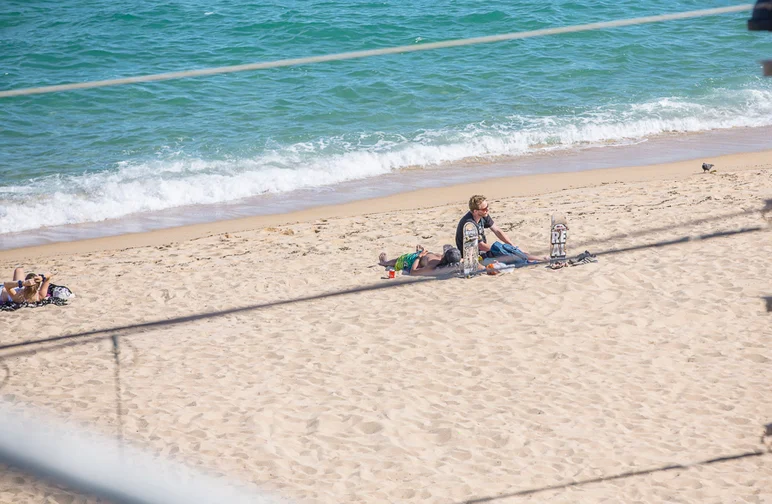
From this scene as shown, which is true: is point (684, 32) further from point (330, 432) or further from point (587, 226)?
point (330, 432)

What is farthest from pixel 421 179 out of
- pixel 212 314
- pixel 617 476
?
pixel 617 476

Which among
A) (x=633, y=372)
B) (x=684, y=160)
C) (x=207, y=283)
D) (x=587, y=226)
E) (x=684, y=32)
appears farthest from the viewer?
(x=684, y=32)

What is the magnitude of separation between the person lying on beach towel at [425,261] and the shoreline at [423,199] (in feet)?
9.43

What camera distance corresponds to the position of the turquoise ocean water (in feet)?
44.9

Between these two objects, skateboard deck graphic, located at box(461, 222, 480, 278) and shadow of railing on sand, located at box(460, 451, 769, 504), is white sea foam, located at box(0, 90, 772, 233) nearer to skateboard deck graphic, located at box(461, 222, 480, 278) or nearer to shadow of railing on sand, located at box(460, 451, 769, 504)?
skateboard deck graphic, located at box(461, 222, 480, 278)

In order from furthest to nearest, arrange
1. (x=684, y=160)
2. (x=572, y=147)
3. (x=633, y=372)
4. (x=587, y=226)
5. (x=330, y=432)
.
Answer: (x=572, y=147)
(x=684, y=160)
(x=587, y=226)
(x=633, y=372)
(x=330, y=432)

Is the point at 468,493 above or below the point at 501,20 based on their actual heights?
below

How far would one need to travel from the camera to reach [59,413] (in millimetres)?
6012

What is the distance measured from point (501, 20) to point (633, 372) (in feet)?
60.4

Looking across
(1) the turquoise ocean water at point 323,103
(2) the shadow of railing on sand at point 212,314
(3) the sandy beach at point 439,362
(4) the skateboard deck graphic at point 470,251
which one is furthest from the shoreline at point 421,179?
(4) the skateboard deck graphic at point 470,251

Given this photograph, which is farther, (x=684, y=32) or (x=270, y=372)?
(x=684, y=32)

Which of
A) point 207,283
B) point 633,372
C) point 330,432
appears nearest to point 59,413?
point 330,432

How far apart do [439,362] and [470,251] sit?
6.58 feet

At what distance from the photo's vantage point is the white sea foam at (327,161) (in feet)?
43.0
